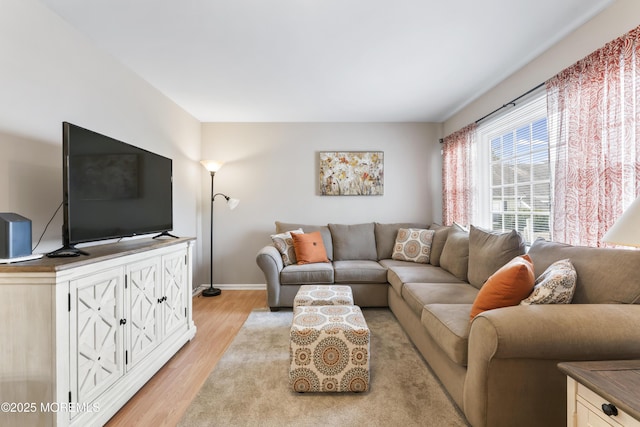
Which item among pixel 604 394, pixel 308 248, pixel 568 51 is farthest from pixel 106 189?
pixel 568 51

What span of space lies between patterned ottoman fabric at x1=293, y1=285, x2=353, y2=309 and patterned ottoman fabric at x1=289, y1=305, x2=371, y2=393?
53 centimetres

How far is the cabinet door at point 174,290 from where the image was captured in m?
2.13

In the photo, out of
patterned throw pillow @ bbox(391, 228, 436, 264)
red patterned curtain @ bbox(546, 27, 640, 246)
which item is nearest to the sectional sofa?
red patterned curtain @ bbox(546, 27, 640, 246)

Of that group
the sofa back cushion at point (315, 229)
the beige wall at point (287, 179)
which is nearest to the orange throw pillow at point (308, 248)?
A: the sofa back cushion at point (315, 229)

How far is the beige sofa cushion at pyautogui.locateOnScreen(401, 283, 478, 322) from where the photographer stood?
2.06 meters

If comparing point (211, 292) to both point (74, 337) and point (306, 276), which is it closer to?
point (306, 276)

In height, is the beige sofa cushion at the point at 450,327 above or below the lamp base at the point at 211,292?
above

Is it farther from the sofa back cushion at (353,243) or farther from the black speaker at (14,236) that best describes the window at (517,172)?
the black speaker at (14,236)

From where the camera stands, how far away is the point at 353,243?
12.3 ft

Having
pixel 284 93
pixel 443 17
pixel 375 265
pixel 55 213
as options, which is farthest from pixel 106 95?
pixel 375 265

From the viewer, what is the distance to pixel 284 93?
3.05 m

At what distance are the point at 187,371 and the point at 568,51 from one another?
12.0 feet

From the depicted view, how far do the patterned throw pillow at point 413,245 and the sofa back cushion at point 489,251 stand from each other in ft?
2.89

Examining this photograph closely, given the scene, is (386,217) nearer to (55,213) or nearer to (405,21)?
(405,21)
